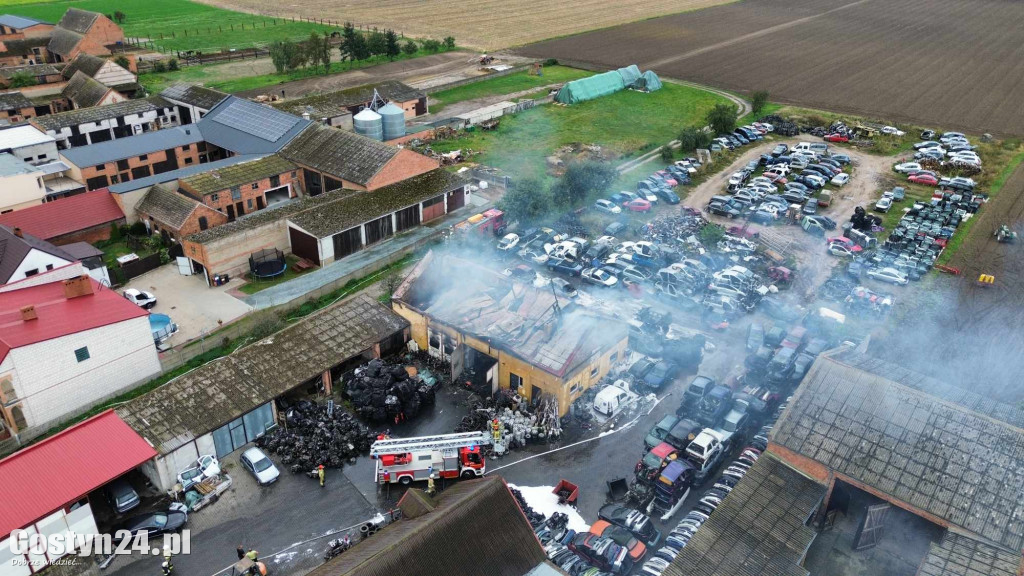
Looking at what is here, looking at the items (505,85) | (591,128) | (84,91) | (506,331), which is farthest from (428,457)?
(505,85)

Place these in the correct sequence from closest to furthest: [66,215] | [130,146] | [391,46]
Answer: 1. [66,215]
2. [130,146]
3. [391,46]

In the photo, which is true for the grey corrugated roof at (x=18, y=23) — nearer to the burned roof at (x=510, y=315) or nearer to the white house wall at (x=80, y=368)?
the white house wall at (x=80, y=368)

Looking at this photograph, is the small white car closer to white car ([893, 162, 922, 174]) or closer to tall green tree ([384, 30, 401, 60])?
white car ([893, 162, 922, 174])

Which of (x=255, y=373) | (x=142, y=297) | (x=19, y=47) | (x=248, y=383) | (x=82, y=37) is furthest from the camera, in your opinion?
(x=82, y=37)

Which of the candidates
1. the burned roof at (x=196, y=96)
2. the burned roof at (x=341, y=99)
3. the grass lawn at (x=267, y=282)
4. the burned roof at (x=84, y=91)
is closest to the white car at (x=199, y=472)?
the grass lawn at (x=267, y=282)

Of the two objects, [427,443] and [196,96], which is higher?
[196,96]

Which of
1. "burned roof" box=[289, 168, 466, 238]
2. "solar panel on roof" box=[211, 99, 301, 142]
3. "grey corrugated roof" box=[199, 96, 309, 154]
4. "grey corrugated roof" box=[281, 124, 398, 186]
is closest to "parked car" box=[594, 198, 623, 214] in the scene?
"burned roof" box=[289, 168, 466, 238]

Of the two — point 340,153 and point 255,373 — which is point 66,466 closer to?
point 255,373

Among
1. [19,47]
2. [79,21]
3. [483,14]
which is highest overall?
[79,21]
